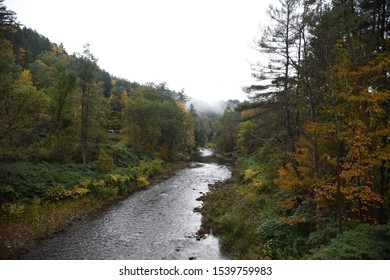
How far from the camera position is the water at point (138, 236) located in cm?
1073

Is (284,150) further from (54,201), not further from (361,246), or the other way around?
(54,201)

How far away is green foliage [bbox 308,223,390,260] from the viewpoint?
7031 millimetres

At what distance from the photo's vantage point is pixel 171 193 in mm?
21734

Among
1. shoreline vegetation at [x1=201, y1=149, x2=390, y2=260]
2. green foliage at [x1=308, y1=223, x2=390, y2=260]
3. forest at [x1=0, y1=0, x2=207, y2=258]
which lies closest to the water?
shoreline vegetation at [x1=201, y1=149, x2=390, y2=260]

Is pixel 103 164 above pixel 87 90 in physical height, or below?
below

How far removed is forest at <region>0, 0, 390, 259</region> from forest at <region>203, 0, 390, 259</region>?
0.20 feet

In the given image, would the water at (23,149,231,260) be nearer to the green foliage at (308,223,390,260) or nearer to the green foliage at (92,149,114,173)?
the green foliage at (92,149,114,173)

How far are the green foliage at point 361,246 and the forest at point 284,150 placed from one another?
1.4 inches

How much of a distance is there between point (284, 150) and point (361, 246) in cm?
632

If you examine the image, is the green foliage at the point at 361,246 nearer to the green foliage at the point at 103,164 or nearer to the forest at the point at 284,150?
the forest at the point at 284,150

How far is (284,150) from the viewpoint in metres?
12.8

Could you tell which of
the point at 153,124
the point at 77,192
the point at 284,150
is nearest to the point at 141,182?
the point at 77,192
